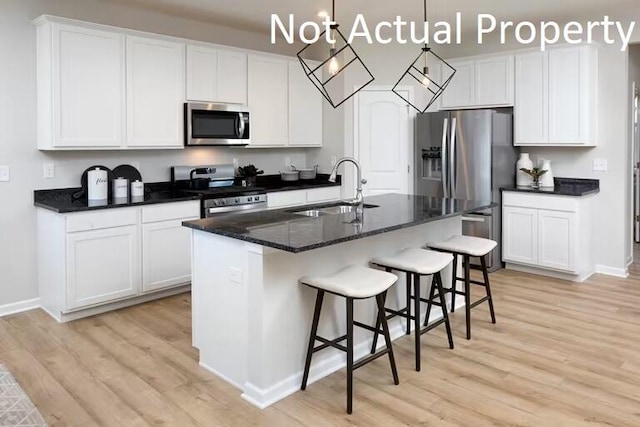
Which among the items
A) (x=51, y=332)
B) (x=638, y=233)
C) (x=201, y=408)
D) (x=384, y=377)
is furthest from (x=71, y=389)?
(x=638, y=233)

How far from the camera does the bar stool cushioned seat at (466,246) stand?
3.57m

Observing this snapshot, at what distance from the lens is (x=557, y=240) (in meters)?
5.03

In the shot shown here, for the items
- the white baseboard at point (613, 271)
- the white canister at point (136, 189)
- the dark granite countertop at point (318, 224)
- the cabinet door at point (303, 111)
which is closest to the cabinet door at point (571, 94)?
the white baseboard at point (613, 271)

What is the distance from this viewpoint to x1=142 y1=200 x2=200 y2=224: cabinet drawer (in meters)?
4.23

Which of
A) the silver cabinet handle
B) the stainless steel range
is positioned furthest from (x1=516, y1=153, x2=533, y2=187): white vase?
the stainless steel range

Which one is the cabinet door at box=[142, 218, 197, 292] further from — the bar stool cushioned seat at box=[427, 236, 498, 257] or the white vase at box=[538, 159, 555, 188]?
the white vase at box=[538, 159, 555, 188]

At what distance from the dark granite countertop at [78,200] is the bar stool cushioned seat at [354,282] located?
1956 millimetres

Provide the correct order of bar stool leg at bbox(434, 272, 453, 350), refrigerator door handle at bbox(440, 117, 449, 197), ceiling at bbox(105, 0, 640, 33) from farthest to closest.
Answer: refrigerator door handle at bbox(440, 117, 449, 197), ceiling at bbox(105, 0, 640, 33), bar stool leg at bbox(434, 272, 453, 350)

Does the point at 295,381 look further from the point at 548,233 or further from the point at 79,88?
the point at 548,233

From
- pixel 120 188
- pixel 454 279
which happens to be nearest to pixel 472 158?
pixel 454 279

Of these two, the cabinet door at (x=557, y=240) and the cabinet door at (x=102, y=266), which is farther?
the cabinet door at (x=557, y=240)

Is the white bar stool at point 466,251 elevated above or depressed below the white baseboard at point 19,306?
above

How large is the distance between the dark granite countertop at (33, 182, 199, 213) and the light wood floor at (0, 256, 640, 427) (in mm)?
871

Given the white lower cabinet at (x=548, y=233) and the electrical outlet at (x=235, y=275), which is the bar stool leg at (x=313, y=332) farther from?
the white lower cabinet at (x=548, y=233)
